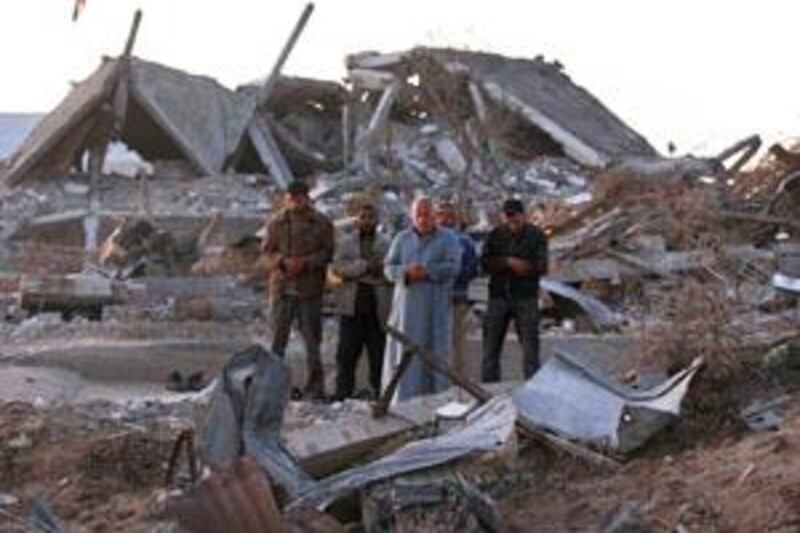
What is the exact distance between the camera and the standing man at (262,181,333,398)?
36.3ft

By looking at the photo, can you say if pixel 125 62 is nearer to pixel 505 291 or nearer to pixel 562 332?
pixel 562 332

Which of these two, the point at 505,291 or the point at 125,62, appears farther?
the point at 125,62

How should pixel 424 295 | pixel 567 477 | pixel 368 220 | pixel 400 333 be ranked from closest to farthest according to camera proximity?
1. pixel 567 477
2. pixel 400 333
3. pixel 424 295
4. pixel 368 220

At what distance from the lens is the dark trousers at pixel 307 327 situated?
1118 centimetres

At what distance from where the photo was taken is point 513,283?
1062 cm

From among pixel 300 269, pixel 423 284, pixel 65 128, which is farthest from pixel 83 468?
pixel 65 128

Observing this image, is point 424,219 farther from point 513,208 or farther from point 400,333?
point 400,333

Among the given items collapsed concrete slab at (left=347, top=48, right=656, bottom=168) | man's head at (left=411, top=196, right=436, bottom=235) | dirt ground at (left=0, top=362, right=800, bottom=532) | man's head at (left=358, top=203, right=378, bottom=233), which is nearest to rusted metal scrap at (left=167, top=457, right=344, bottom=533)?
dirt ground at (left=0, top=362, right=800, bottom=532)

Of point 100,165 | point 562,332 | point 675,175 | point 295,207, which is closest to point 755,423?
point 295,207

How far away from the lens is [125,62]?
28656 millimetres

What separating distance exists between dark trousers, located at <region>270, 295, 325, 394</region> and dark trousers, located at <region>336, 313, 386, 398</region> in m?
0.15

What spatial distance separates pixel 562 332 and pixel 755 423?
7.62 metres

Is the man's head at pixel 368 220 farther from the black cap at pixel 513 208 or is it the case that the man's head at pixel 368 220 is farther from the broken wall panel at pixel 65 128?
the broken wall panel at pixel 65 128

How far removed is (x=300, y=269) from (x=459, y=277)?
119cm
